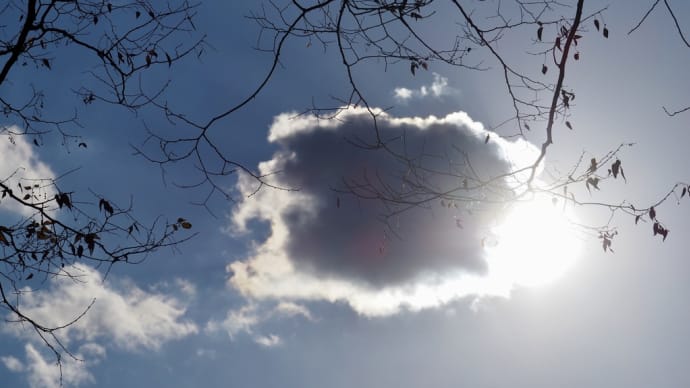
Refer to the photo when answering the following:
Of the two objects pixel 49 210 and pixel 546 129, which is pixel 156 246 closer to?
pixel 49 210

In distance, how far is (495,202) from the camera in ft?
17.6

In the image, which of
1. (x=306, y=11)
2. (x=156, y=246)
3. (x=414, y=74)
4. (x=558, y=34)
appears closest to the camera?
(x=306, y=11)

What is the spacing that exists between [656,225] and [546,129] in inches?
75.5

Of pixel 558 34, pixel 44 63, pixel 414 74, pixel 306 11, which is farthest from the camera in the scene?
pixel 44 63

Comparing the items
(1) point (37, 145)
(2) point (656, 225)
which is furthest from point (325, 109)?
(1) point (37, 145)

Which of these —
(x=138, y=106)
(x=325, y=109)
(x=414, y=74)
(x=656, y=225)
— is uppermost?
(x=138, y=106)

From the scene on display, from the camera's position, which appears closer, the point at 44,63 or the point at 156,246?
the point at 156,246

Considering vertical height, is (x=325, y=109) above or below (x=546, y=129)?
above

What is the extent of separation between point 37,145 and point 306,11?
441 centimetres

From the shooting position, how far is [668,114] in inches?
199

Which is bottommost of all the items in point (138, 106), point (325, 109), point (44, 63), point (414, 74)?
point (325, 109)

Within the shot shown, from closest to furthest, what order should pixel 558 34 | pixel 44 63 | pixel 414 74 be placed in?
1. pixel 558 34
2. pixel 414 74
3. pixel 44 63

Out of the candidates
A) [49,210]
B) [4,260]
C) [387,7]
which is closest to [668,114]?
[387,7]

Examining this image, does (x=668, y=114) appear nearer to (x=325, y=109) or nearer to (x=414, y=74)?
(x=414, y=74)
